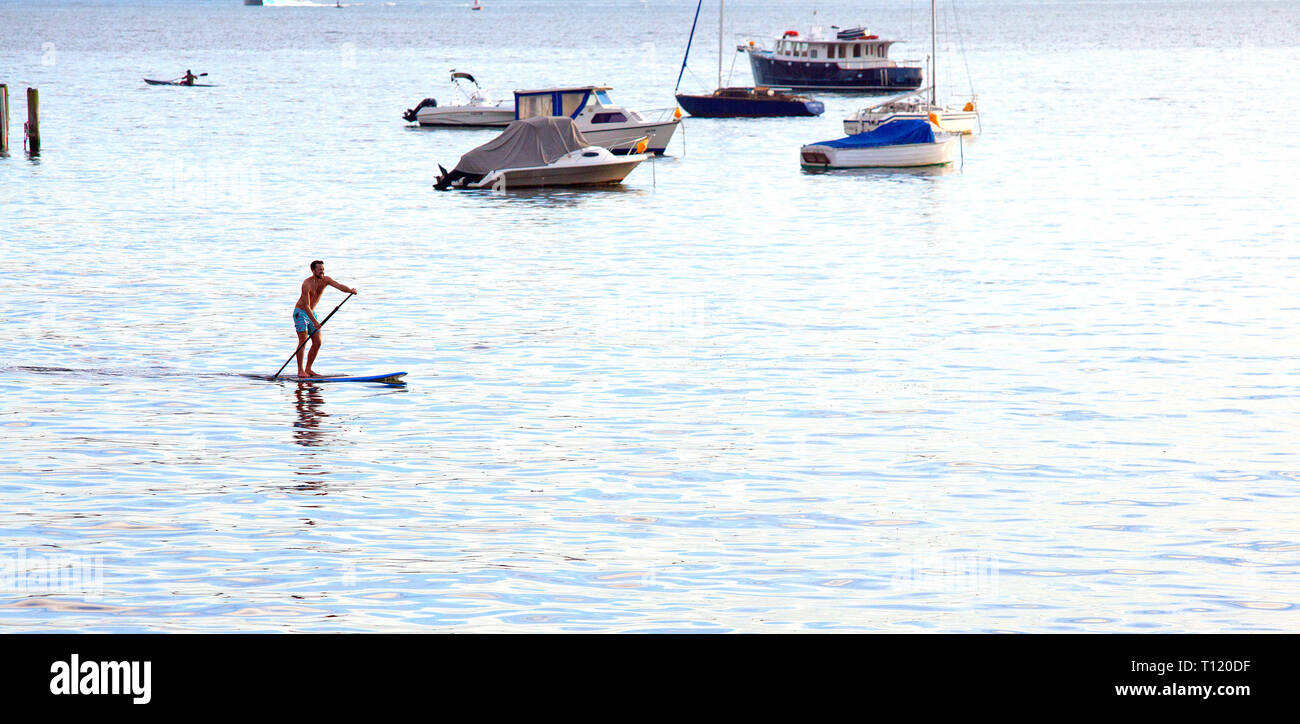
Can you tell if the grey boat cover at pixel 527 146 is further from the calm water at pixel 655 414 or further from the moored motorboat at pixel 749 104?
the moored motorboat at pixel 749 104

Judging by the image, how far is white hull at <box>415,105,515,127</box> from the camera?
283 ft

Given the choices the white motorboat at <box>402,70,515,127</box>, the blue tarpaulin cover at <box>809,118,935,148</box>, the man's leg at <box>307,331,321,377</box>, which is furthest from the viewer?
the white motorboat at <box>402,70,515,127</box>

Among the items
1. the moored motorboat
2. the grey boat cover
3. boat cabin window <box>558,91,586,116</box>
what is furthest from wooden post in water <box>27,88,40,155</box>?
the moored motorboat

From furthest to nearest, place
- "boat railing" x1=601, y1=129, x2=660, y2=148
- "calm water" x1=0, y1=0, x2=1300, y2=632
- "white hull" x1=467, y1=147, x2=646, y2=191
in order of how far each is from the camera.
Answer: "boat railing" x1=601, y1=129, x2=660, y2=148 < "white hull" x1=467, y1=147, x2=646, y2=191 < "calm water" x1=0, y1=0, x2=1300, y2=632

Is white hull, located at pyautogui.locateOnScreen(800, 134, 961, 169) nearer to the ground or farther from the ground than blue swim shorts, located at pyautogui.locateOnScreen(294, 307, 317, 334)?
farther from the ground

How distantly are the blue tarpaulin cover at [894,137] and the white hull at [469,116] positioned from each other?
2760 cm

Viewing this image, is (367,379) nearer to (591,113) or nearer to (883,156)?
(883,156)

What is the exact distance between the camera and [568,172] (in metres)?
55.9

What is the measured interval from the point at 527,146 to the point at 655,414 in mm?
34689

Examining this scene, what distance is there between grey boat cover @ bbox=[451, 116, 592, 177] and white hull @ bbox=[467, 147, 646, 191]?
1.04 ft

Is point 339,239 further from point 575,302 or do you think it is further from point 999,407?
point 999,407

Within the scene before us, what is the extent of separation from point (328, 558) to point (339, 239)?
29.4 metres

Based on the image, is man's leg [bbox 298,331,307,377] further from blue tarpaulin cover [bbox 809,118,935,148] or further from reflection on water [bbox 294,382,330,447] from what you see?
blue tarpaulin cover [bbox 809,118,935,148]

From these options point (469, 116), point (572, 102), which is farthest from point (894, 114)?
point (469, 116)
